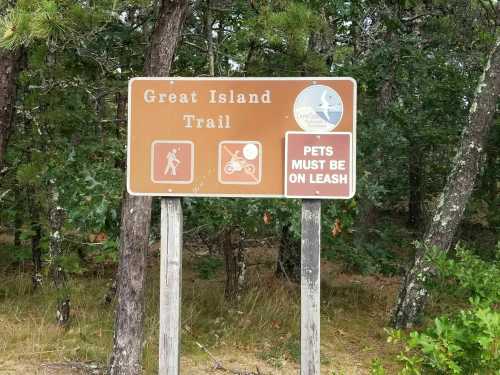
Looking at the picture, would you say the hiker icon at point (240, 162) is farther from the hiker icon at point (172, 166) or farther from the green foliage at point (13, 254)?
the green foliage at point (13, 254)

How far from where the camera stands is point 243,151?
10.4ft

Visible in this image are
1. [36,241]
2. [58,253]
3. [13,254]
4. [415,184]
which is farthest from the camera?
[415,184]

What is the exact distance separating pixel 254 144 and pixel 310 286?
0.87 meters

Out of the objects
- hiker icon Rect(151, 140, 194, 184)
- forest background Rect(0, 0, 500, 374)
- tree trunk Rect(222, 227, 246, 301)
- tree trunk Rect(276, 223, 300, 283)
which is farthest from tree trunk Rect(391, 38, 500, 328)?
hiker icon Rect(151, 140, 194, 184)

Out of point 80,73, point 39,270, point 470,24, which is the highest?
point 470,24

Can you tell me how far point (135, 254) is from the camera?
4.75 metres

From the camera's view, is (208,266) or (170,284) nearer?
(170,284)

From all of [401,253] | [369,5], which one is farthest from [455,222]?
[401,253]

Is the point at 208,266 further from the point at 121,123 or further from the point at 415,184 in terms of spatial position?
the point at 415,184

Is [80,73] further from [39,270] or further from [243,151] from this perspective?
Result: [243,151]

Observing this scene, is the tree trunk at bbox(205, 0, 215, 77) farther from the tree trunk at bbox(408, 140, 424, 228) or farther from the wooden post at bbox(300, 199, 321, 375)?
the tree trunk at bbox(408, 140, 424, 228)

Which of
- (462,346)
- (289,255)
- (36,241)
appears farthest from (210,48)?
(36,241)

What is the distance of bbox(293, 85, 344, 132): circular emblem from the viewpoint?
3100mm

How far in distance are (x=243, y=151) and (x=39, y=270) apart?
6488mm
